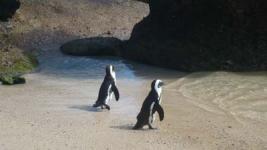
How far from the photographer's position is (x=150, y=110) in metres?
9.68

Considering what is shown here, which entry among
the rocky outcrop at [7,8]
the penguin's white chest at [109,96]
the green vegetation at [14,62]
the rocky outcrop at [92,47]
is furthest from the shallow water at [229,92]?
the rocky outcrop at [7,8]

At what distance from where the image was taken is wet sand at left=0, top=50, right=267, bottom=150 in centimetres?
867

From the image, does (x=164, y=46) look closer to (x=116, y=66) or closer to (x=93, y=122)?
(x=116, y=66)

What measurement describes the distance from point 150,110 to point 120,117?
830 mm

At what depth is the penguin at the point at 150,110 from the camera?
949 cm

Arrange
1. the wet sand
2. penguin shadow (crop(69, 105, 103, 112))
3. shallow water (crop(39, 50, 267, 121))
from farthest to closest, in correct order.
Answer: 1. shallow water (crop(39, 50, 267, 121))
2. penguin shadow (crop(69, 105, 103, 112))
3. the wet sand

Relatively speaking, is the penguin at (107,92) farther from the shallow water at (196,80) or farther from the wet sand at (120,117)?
the shallow water at (196,80)

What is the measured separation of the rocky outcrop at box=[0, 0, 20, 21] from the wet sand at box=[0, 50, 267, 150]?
586 centimetres

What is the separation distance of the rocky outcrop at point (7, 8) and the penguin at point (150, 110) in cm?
1155

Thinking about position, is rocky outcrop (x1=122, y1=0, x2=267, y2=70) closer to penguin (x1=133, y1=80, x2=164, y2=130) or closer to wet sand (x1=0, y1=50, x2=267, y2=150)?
wet sand (x1=0, y1=50, x2=267, y2=150)

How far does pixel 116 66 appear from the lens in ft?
53.9

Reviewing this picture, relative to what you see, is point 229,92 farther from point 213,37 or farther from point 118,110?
point 213,37

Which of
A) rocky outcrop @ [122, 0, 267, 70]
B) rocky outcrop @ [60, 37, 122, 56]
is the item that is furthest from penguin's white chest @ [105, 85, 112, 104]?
rocky outcrop @ [60, 37, 122, 56]

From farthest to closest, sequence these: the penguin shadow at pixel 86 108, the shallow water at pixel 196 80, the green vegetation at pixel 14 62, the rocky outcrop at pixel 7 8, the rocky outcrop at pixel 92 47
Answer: the rocky outcrop at pixel 7 8 → the rocky outcrop at pixel 92 47 → the green vegetation at pixel 14 62 → the shallow water at pixel 196 80 → the penguin shadow at pixel 86 108
